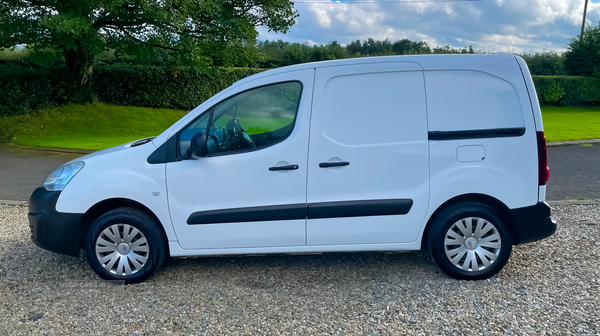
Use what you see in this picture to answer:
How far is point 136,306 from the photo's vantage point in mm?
3746

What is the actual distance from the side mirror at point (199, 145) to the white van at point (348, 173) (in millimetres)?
12

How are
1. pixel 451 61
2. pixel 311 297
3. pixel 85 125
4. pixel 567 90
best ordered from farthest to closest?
pixel 567 90, pixel 85 125, pixel 451 61, pixel 311 297

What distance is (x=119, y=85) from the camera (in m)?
21.2

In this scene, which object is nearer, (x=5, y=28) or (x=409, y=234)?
(x=409, y=234)

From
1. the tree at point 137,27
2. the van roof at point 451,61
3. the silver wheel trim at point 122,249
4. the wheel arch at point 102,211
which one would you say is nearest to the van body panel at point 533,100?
the van roof at point 451,61

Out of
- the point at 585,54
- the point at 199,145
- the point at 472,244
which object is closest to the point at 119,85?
the point at 199,145

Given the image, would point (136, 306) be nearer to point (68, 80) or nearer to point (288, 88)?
point (288, 88)

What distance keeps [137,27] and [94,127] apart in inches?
172

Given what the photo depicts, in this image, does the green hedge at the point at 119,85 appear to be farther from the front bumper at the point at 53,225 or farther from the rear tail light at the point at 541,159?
the rear tail light at the point at 541,159

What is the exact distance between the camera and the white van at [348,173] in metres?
3.99

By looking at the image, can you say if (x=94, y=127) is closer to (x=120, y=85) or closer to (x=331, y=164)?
(x=120, y=85)

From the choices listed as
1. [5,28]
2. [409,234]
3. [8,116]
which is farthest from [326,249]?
[8,116]

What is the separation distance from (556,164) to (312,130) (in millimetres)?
8213

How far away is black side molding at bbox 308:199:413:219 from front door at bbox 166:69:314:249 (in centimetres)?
12
